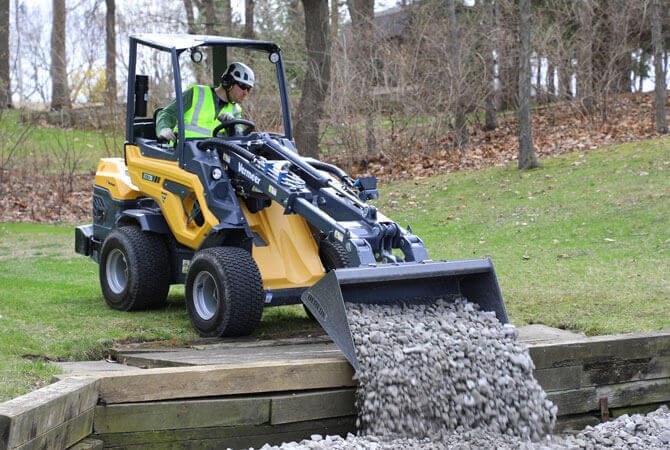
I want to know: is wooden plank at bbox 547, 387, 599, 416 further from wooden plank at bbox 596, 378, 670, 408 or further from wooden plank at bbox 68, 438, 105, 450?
wooden plank at bbox 68, 438, 105, 450

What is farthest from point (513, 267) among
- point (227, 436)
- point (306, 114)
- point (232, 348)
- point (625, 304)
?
point (306, 114)

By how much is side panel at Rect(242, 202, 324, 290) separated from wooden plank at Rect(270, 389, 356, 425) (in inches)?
66.4

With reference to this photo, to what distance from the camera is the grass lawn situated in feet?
25.0

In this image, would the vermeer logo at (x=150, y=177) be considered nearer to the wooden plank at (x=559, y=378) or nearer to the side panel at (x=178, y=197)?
the side panel at (x=178, y=197)

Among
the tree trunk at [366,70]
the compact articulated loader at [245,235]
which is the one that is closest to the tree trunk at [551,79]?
the tree trunk at [366,70]

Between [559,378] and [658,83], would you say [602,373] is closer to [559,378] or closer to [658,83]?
[559,378]

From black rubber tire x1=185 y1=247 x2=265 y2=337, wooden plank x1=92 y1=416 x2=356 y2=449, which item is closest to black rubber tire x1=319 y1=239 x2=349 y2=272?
black rubber tire x1=185 y1=247 x2=265 y2=337

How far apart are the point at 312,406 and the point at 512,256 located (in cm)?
650

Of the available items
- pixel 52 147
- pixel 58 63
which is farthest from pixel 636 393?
pixel 58 63

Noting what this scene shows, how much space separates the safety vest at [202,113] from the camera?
8211 mm

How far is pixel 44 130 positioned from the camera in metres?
25.9

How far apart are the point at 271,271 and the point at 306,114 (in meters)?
13.2

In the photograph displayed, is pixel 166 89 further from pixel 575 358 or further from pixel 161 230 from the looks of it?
pixel 575 358

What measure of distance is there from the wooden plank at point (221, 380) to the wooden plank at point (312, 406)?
50mm
